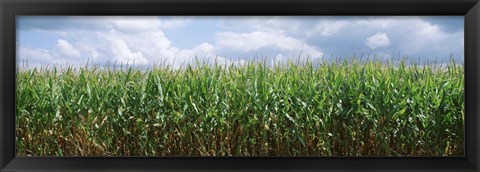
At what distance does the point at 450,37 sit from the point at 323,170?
782 mm

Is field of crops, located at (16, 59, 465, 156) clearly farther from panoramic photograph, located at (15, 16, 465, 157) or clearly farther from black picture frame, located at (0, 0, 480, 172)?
black picture frame, located at (0, 0, 480, 172)

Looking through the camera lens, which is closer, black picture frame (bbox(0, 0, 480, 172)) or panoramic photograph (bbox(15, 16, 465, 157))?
black picture frame (bbox(0, 0, 480, 172))

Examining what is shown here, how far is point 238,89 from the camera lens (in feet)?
8.00

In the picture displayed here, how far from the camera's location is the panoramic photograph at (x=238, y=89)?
239 cm

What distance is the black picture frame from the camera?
7.38 feet

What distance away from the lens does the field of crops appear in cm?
241

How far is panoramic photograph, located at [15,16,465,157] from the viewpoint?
239 centimetres

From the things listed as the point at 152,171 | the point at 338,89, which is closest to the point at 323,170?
the point at 338,89

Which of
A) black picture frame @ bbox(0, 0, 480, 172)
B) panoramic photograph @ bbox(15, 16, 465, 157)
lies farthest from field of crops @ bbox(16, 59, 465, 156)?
black picture frame @ bbox(0, 0, 480, 172)
